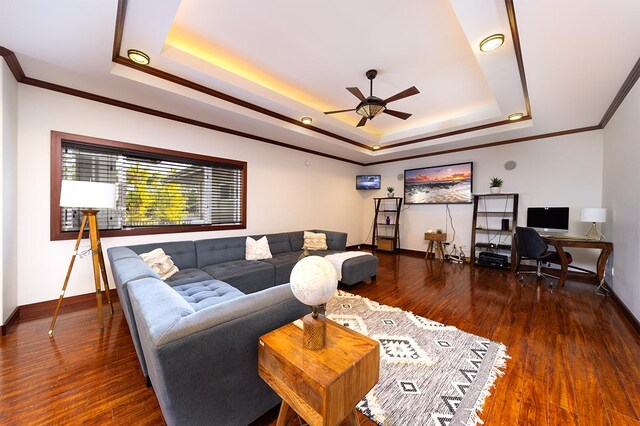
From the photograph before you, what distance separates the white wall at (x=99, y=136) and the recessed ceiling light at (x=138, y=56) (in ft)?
3.44

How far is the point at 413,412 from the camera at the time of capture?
1.47 m

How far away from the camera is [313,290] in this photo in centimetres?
106

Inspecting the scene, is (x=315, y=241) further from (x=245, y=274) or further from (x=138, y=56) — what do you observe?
(x=138, y=56)

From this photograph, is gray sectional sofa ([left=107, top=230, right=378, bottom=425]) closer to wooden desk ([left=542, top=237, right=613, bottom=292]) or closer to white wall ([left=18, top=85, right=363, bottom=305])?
white wall ([left=18, top=85, right=363, bottom=305])

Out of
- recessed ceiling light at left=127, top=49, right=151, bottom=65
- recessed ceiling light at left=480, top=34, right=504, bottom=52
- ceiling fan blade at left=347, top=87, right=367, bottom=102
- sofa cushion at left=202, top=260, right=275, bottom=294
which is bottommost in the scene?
sofa cushion at left=202, top=260, right=275, bottom=294

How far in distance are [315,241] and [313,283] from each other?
11.6 ft

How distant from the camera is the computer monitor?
4.11 m

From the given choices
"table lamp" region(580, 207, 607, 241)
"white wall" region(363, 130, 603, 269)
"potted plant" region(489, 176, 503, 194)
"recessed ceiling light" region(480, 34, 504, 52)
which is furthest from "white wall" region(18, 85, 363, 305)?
"table lamp" region(580, 207, 607, 241)

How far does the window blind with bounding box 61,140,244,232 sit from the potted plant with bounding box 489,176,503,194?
5.06 meters

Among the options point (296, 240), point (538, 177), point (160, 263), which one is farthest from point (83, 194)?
point (538, 177)

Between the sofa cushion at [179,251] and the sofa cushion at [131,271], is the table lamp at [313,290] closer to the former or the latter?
the sofa cushion at [131,271]

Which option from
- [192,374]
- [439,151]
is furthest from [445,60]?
[192,374]

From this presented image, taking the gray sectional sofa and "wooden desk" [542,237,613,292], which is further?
"wooden desk" [542,237,613,292]

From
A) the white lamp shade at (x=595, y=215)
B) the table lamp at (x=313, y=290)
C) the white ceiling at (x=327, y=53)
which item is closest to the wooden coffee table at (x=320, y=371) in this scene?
the table lamp at (x=313, y=290)
